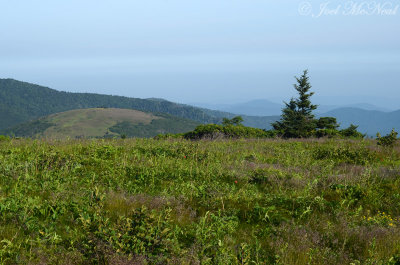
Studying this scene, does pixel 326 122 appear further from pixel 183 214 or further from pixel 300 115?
pixel 183 214

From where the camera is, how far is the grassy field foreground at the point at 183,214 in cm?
381

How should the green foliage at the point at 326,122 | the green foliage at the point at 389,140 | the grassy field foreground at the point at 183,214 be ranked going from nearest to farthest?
the grassy field foreground at the point at 183,214 < the green foliage at the point at 389,140 < the green foliage at the point at 326,122

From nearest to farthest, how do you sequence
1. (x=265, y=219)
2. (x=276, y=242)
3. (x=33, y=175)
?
(x=276, y=242) < (x=265, y=219) < (x=33, y=175)

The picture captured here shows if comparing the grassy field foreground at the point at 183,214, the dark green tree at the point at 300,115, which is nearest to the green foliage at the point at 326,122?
the dark green tree at the point at 300,115

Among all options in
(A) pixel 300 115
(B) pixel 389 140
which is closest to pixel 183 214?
(B) pixel 389 140

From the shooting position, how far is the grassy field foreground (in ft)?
12.5

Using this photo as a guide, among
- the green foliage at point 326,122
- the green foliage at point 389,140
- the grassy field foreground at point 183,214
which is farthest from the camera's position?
the green foliage at point 326,122

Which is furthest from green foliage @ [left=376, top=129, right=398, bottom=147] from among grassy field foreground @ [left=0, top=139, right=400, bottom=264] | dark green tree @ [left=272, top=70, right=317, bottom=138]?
dark green tree @ [left=272, top=70, right=317, bottom=138]

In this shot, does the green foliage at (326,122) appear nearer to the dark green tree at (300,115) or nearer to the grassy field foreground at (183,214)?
the dark green tree at (300,115)

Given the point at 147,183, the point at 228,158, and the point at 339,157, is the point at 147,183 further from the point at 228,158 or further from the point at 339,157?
the point at 339,157

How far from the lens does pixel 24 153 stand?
9.48 meters

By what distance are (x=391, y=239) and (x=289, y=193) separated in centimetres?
282

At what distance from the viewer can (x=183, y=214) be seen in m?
5.52

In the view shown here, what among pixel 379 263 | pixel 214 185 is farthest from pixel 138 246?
pixel 214 185
